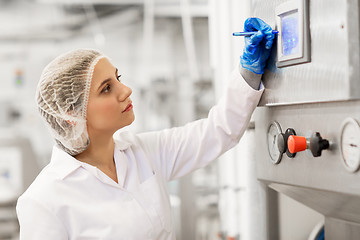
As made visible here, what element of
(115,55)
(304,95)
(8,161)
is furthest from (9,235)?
(304,95)

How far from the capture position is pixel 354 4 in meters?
0.61

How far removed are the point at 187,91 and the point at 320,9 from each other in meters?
2.25

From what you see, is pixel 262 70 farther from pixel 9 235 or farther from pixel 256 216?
pixel 9 235

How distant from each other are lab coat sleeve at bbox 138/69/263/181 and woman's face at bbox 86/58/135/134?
0.17 meters

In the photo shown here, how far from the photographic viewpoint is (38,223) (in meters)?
0.95

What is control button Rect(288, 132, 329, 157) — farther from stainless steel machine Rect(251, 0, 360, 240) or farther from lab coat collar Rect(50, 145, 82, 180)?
lab coat collar Rect(50, 145, 82, 180)

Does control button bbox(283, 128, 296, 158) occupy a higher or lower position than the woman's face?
lower

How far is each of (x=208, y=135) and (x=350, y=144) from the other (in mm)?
492

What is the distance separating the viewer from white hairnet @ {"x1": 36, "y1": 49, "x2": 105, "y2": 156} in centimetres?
106

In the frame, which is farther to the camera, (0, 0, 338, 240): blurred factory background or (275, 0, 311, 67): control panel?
(0, 0, 338, 240): blurred factory background

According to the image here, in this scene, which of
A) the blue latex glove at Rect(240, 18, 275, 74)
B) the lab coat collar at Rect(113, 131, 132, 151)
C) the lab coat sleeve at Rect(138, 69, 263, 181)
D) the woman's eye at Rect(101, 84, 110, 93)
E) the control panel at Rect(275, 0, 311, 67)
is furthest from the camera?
the lab coat collar at Rect(113, 131, 132, 151)

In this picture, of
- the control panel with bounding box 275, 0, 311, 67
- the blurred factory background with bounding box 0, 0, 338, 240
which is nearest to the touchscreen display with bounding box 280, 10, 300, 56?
the control panel with bounding box 275, 0, 311, 67

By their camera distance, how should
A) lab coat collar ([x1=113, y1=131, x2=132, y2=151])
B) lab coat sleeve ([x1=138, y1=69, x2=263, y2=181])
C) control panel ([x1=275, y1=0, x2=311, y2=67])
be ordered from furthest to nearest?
1. lab coat collar ([x1=113, y1=131, x2=132, y2=151])
2. lab coat sleeve ([x1=138, y1=69, x2=263, y2=181])
3. control panel ([x1=275, y1=0, x2=311, y2=67])

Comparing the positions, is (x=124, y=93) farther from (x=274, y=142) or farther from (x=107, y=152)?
(x=274, y=142)
